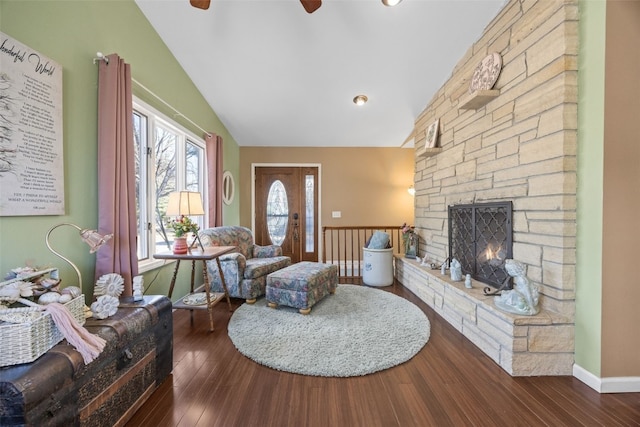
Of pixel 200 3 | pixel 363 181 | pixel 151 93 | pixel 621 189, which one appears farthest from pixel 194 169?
pixel 621 189

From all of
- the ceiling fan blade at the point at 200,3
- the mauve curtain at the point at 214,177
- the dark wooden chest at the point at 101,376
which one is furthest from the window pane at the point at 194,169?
the dark wooden chest at the point at 101,376

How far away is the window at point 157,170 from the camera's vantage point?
9.20 ft

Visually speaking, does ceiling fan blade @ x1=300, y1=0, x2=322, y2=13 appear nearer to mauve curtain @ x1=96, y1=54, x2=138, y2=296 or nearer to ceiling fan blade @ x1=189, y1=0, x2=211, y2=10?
ceiling fan blade @ x1=189, y1=0, x2=211, y2=10

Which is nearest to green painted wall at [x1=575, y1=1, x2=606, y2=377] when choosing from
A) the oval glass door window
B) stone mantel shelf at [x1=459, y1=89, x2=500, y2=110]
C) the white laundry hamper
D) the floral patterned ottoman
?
stone mantel shelf at [x1=459, y1=89, x2=500, y2=110]

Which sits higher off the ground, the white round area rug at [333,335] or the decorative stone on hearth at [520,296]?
the decorative stone on hearth at [520,296]

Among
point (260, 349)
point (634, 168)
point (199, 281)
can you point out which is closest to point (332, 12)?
point (634, 168)

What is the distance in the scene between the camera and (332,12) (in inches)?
102

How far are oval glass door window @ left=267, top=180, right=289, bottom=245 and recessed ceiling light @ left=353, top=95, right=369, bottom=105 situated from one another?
89.8 inches

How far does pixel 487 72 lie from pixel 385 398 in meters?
2.84

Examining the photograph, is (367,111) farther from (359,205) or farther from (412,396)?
(412,396)

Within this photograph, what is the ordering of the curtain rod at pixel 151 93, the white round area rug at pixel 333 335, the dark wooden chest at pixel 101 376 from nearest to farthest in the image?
the dark wooden chest at pixel 101 376 → the white round area rug at pixel 333 335 → the curtain rod at pixel 151 93

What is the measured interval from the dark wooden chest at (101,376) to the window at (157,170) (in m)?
1.13

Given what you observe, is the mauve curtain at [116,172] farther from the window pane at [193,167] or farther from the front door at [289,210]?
the front door at [289,210]

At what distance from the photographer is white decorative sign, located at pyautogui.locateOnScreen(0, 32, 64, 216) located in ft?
4.86
